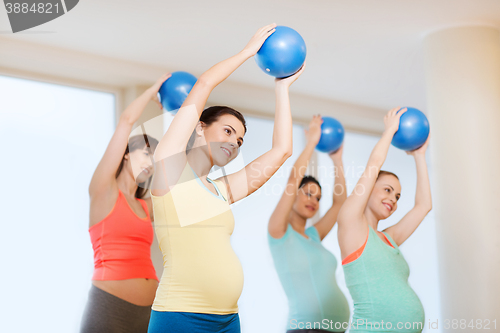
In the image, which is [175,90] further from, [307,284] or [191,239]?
[307,284]

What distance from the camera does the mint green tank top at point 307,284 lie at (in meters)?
2.27

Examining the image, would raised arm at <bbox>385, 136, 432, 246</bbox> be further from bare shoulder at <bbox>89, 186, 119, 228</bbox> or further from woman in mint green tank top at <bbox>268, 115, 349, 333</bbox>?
bare shoulder at <bbox>89, 186, 119, 228</bbox>

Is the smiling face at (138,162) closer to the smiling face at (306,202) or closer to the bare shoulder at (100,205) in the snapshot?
the bare shoulder at (100,205)

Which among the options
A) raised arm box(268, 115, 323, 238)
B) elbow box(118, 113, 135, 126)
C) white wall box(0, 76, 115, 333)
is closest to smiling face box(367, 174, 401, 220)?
raised arm box(268, 115, 323, 238)

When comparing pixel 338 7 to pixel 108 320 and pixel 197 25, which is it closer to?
pixel 197 25

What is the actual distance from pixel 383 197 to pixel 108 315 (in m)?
1.27

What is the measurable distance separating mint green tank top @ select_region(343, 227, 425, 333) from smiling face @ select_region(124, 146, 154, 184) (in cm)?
98

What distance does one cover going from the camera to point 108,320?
5.99ft

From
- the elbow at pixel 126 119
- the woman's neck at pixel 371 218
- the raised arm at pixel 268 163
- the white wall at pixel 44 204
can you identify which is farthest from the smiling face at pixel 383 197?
the white wall at pixel 44 204

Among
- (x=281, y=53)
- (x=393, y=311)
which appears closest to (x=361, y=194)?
(x=393, y=311)

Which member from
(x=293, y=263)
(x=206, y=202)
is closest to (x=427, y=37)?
(x=293, y=263)

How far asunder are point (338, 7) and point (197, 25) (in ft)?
2.44

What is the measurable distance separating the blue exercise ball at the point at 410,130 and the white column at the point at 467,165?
0.40m

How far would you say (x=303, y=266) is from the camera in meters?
2.36
